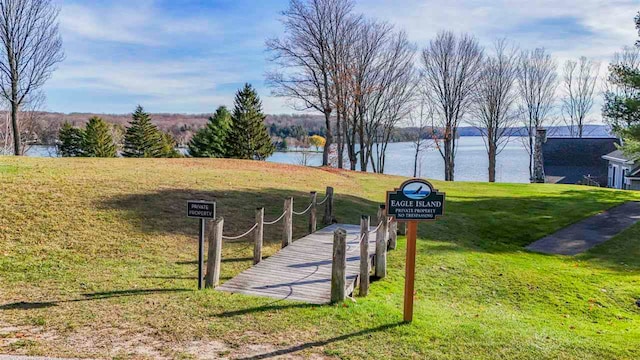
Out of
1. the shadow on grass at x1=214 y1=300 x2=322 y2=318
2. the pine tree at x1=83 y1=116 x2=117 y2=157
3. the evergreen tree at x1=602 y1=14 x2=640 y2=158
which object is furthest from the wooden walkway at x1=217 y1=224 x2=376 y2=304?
the pine tree at x1=83 y1=116 x2=117 y2=157

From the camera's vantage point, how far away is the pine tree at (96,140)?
47.5 meters

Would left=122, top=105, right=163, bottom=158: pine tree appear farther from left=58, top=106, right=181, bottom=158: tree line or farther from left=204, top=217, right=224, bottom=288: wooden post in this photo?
left=204, top=217, right=224, bottom=288: wooden post

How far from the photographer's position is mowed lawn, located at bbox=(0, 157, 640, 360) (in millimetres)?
5504

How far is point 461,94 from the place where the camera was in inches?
1698

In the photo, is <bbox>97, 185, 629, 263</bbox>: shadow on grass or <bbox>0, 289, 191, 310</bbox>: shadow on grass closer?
<bbox>0, 289, 191, 310</bbox>: shadow on grass

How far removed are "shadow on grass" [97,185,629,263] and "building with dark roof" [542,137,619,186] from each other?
18108 mm

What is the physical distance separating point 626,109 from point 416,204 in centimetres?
1786

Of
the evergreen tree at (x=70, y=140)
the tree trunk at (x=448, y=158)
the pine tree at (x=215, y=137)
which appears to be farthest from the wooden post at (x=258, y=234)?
the evergreen tree at (x=70, y=140)

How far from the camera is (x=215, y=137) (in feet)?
158

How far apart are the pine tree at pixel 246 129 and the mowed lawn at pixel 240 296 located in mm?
28489

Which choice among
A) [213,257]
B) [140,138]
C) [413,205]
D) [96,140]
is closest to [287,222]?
[213,257]

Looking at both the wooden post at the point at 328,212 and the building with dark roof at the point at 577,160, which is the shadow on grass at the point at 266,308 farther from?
the building with dark roof at the point at 577,160

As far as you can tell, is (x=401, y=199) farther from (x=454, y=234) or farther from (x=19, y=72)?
(x=19, y=72)

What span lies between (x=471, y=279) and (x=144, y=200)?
8983 mm
